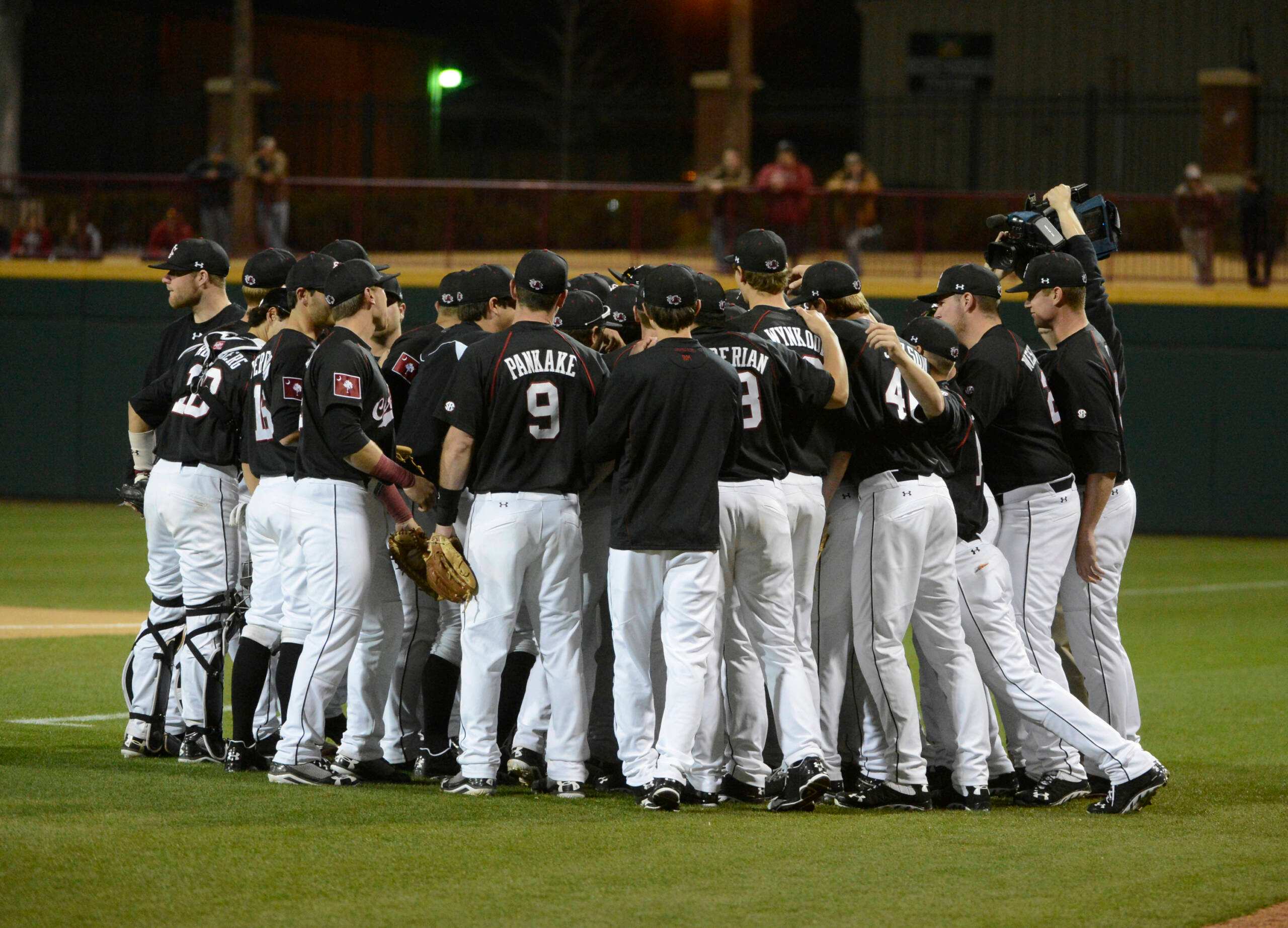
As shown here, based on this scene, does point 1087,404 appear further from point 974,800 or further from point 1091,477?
point 974,800

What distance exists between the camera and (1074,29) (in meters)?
31.0

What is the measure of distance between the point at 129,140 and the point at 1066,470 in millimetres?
30933

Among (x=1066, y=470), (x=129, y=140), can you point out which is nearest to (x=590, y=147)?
(x=129, y=140)

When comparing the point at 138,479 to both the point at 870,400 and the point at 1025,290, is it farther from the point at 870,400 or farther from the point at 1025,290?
the point at 1025,290

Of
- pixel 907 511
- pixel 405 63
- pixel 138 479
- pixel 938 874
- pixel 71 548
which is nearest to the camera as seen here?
pixel 938 874

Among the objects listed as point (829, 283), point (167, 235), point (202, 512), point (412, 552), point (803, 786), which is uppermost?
point (167, 235)

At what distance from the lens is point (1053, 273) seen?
23.3 ft

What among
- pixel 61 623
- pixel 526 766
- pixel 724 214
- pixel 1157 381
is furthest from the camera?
pixel 724 214

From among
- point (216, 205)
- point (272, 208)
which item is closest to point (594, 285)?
point (272, 208)

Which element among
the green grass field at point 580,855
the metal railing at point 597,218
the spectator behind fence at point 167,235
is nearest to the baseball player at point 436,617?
the green grass field at point 580,855

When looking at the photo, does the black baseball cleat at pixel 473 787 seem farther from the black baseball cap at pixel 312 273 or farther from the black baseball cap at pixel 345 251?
the black baseball cap at pixel 345 251

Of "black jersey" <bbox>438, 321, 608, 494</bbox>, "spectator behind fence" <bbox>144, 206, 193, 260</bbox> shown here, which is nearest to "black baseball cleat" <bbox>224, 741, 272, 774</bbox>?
"black jersey" <bbox>438, 321, 608, 494</bbox>

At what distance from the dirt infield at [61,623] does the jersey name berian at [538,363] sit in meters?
5.65

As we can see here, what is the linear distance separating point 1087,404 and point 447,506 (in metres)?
2.75
